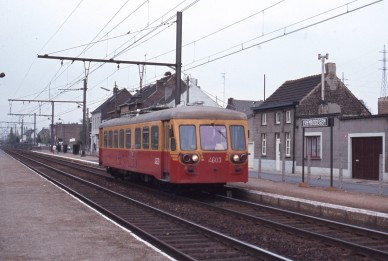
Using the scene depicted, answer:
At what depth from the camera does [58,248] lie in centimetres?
847

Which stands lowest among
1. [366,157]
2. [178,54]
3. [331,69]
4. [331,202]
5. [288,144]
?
[331,202]

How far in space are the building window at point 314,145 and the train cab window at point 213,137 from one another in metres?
15.1

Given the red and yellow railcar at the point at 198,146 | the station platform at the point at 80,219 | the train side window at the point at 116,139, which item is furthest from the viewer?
the train side window at the point at 116,139

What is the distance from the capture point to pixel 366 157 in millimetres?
26891

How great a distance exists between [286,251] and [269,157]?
27.6 metres

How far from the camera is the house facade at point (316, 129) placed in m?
27.2

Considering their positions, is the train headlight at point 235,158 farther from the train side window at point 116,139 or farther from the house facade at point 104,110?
the house facade at point 104,110

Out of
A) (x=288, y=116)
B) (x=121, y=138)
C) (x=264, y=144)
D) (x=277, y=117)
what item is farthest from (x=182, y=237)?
(x=264, y=144)

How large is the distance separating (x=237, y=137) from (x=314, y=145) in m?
15.9

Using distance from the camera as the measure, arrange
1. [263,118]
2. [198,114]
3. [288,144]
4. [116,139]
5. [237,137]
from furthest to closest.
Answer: [263,118]
[288,144]
[116,139]
[237,137]
[198,114]

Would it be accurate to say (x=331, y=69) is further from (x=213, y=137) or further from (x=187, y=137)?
(x=187, y=137)

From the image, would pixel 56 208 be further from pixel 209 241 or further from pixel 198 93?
pixel 198 93

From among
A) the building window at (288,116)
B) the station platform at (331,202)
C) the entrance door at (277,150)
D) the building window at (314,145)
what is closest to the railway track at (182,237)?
the station platform at (331,202)

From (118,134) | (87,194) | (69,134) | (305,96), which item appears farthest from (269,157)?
(69,134)
